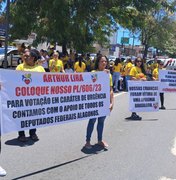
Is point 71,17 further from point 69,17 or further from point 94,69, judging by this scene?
point 94,69

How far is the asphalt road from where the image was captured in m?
5.90

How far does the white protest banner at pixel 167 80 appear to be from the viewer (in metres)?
14.4

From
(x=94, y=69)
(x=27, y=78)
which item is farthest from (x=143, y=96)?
(x=27, y=78)

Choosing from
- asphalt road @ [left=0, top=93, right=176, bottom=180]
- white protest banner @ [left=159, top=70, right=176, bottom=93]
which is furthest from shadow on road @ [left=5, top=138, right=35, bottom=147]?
white protest banner @ [left=159, top=70, right=176, bottom=93]

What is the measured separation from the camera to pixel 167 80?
14547 mm

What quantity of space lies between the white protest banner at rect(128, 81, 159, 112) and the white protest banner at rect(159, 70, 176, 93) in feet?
7.87

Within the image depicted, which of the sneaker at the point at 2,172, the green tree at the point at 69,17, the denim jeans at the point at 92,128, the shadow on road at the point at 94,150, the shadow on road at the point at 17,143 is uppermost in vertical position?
the green tree at the point at 69,17

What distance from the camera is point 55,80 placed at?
259 inches

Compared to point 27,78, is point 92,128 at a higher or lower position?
lower

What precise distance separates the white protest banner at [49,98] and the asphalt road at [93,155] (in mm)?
612

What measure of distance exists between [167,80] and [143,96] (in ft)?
10.9

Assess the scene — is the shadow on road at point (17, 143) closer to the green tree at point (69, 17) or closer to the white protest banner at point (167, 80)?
the white protest banner at point (167, 80)

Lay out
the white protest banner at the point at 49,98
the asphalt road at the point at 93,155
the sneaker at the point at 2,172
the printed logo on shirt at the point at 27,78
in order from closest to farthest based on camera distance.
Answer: the sneaker at the point at 2,172 < the white protest banner at the point at 49,98 < the asphalt road at the point at 93,155 < the printed logo on shirt at the point at 27,78

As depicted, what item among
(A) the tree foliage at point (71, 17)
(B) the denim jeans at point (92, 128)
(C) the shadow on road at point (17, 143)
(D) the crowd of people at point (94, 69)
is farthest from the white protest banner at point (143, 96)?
→ (A) the tree foliage at point (71, 17)
